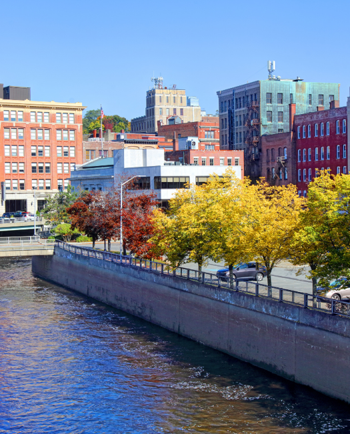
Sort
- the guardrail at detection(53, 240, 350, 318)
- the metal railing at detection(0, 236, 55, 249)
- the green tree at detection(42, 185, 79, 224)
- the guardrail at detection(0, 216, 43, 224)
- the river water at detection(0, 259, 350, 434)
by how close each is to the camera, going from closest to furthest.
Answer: the river water at detection(0, 259, 350, 434) < the guardrail at detection(53, 240, 350, 318) < the metal railing at detection(0, 236, 55, 249) < the green tree at detection(42, 185, 79, 224) < the guardrail at detection(0, 216, 43, 224)

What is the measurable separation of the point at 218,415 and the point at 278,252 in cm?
1306

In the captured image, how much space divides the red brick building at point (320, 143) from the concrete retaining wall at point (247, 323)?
4558cm

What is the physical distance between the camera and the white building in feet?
298

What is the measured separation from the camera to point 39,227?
105 meters

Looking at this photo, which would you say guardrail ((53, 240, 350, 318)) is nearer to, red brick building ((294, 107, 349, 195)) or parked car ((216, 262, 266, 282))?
parked car ((216, 262, 266, 282))

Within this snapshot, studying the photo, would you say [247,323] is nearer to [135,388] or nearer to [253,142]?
[135,388]

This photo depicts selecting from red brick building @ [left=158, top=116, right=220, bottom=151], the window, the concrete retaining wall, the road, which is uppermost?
red brick building @ [left=158, top=116, right=220, bottom=151]

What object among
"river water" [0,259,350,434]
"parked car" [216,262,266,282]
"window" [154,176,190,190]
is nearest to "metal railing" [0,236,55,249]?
"window" [154,176,190,190]

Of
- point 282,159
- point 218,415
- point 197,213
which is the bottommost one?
point 218,415

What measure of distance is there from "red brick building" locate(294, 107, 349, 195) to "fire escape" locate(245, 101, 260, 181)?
12.1 metres

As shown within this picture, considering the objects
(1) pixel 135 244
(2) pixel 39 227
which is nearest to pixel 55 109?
(2) pixel 39 227

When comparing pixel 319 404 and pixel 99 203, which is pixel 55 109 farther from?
pixel 319 404

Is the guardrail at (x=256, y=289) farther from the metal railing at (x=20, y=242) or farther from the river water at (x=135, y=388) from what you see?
the metal railing at (x=20, y=242)

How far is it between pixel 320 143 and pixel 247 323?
63.8 m
